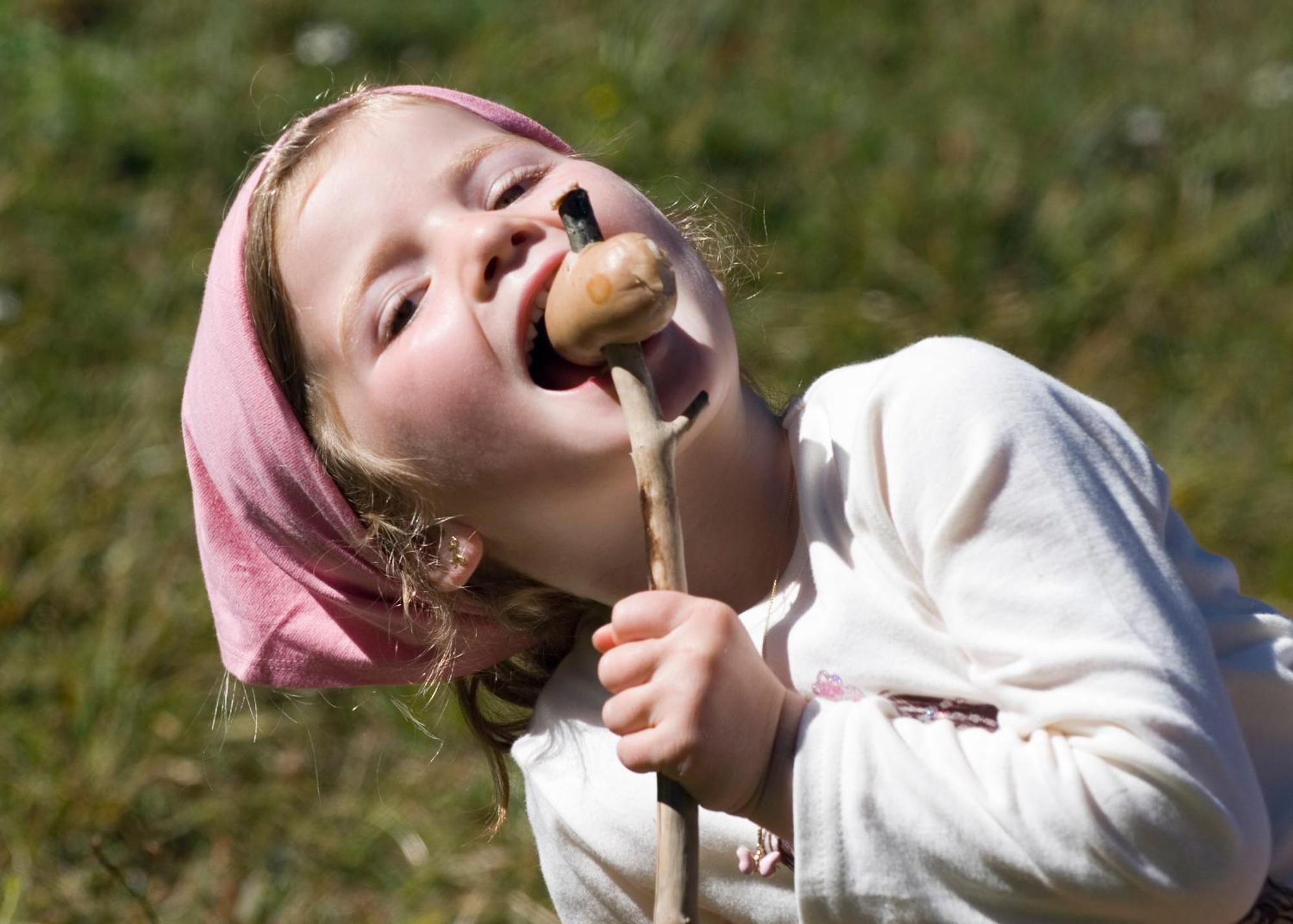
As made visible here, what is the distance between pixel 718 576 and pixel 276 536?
0.54 m

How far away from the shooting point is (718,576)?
1.80m

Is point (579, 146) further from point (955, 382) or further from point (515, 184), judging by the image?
point (955, 382)

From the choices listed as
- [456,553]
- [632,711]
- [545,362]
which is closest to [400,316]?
[545,362]

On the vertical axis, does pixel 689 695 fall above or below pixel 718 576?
above

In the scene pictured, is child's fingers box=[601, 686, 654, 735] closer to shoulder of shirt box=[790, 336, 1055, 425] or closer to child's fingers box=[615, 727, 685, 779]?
child's fingers box=[615, 727, 685, 779]

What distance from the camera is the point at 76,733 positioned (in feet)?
8.58

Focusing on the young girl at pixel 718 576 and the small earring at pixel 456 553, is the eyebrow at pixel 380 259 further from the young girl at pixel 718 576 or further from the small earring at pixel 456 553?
the small earring at pixel 456 553

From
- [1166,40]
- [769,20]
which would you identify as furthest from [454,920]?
[1166,40]

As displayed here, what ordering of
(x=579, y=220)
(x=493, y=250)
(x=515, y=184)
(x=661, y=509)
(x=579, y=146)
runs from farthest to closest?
(x=579, y=146)
(x=515, y=184)
(x=493, y=250)
(x=579, y=220)
(x=661, y=509)

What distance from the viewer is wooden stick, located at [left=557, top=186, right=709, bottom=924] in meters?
1.30

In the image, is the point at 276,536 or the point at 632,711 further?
the point at 276,536

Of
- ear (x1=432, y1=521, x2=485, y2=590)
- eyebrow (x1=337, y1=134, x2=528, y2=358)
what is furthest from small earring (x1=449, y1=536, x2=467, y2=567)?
eyebrow (x1=337, y1=134, x2=528, y2=358)

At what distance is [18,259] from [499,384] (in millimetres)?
2253

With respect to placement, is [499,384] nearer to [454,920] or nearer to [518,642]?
[518,642]
